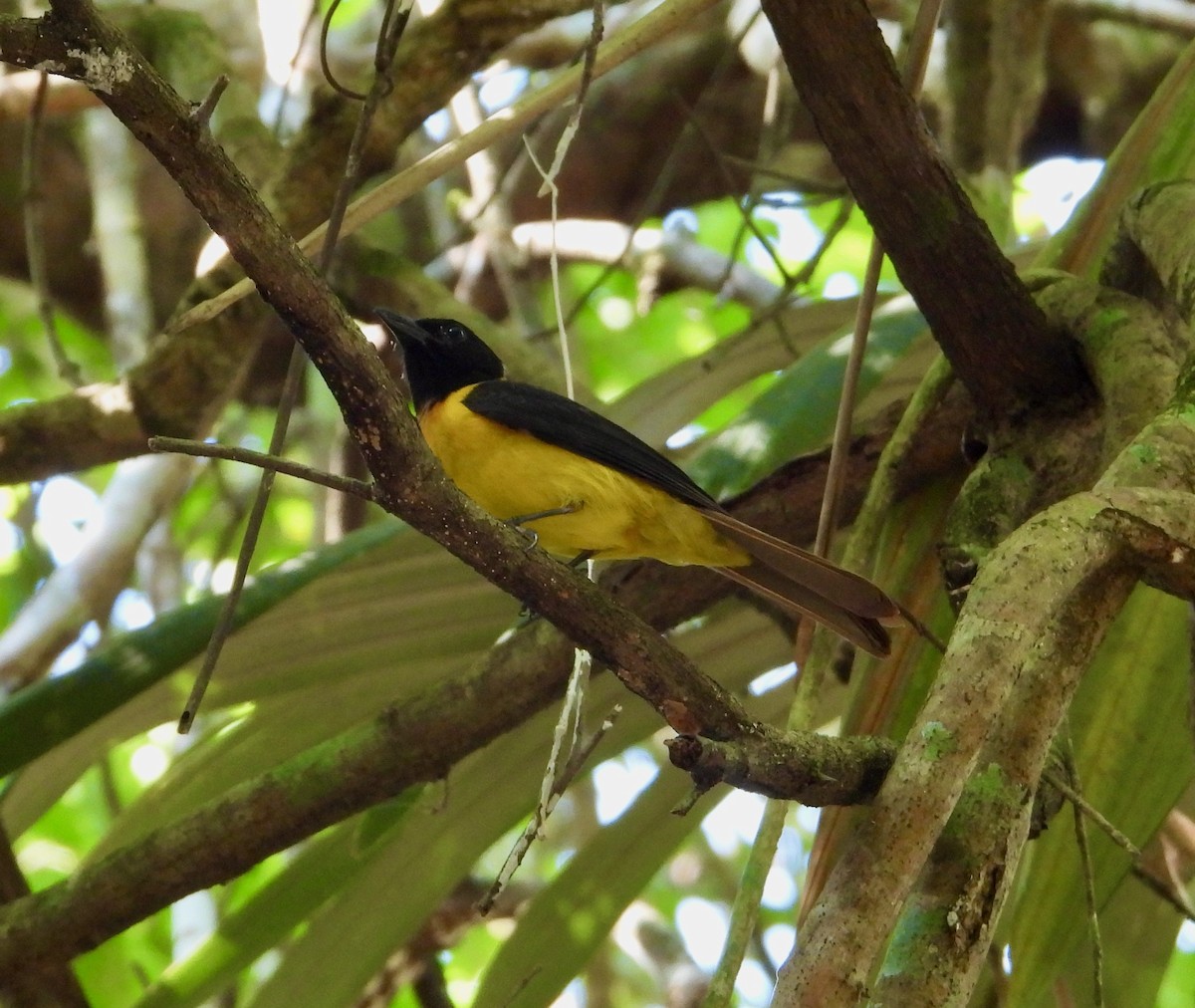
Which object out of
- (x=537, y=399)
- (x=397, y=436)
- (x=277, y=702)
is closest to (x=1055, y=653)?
(x=397, y=436)

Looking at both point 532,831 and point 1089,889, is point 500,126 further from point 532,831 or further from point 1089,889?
point 1089,889

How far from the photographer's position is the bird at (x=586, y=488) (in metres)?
2.86

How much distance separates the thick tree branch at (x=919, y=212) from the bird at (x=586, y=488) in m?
0.51

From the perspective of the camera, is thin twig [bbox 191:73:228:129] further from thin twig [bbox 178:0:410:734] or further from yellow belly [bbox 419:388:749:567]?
yellow belly [bbox 419:388:749:567]

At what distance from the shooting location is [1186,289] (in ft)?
6.81

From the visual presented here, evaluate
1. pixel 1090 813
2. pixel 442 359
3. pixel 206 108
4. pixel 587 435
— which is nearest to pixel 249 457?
pixel 206 108

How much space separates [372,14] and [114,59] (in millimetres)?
5117

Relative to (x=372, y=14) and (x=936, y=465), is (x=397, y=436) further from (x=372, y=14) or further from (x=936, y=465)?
(x=372, y=14)

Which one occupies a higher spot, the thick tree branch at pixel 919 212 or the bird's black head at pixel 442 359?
the bird's black head at pixel 442 359

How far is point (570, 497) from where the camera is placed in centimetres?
307

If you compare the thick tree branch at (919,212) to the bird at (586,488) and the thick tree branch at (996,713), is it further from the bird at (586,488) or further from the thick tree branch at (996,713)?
the thick tree branch at (996,713)

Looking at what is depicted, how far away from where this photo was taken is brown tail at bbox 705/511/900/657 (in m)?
2.29

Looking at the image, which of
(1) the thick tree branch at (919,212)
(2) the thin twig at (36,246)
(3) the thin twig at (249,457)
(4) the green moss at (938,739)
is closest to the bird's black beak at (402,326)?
(2) the thin twig at (36,246)

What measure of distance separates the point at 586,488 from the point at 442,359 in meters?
0.83
